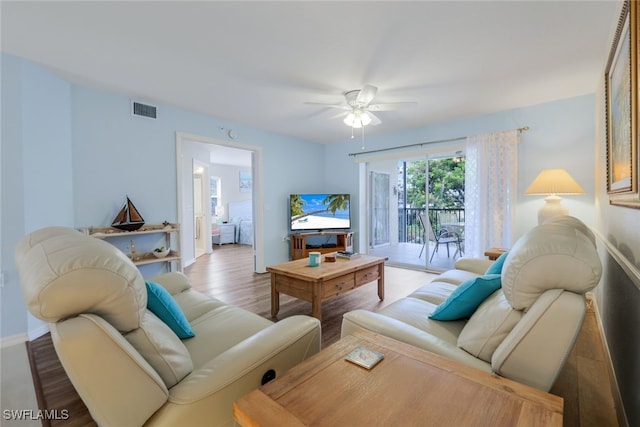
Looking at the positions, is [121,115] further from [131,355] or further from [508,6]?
[508,6]

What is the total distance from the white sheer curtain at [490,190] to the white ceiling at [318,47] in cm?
59

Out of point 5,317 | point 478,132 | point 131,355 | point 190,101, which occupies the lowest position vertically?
point 5,317

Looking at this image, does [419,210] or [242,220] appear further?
[242,220]

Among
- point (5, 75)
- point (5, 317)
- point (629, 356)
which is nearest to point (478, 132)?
point (629, 356)

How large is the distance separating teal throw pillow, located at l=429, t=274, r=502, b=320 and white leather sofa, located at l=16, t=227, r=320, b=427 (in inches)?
36.1

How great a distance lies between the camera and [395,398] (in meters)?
0.75

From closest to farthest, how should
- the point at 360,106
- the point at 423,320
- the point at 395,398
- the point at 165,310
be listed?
1. the point at 395,398
2. the point at 165,310
3. the point at 423,320
4. the point at 360,106

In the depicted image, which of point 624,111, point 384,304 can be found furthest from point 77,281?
point 384,304

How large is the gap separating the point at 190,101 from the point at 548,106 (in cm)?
430

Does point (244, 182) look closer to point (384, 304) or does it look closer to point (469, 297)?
point (384, 304)

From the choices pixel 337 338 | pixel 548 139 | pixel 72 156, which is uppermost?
pixel 548 139

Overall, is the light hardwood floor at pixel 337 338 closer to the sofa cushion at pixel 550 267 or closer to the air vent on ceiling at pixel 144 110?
A: the sofa cushion at pixel 550 267

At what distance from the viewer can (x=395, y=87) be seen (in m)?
2.79

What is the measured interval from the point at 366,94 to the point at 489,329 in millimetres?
2240
